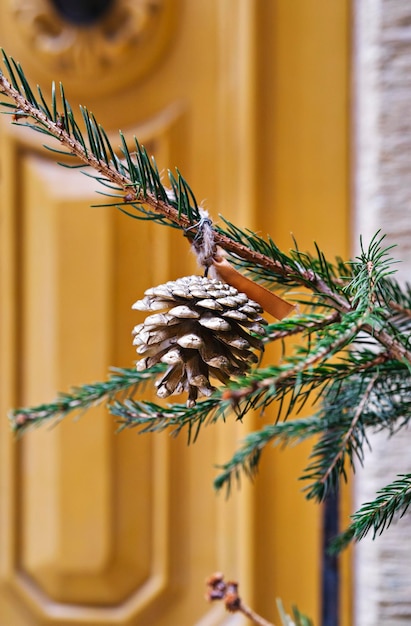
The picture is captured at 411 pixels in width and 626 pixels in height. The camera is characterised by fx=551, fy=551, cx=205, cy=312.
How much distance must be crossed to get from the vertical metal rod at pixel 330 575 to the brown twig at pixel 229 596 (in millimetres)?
294

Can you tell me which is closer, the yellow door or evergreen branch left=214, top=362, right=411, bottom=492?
evergreen branch left=214, top=362, right=411, bottom=492

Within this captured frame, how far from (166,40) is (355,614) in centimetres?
74

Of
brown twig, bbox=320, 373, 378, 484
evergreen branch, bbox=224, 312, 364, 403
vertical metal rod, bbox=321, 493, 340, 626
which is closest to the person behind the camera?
evergreen branch, bbox=224, 312, 364, 403

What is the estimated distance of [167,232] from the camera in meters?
0.70

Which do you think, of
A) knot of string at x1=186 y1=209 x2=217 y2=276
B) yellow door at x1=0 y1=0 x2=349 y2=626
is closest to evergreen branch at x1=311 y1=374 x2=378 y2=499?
knot of string at x1=186 y1=209 x2=217 y2=276

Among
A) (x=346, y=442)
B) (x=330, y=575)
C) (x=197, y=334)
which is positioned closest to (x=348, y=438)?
(x=346, y=442)

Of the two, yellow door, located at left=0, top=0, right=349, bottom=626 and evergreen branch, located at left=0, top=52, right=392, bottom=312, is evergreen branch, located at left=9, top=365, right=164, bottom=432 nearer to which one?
evergreen branch, located at left=0, top=52, right=392, bottom=312

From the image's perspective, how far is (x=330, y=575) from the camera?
26.1 inches

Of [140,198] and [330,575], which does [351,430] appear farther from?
[330,575]

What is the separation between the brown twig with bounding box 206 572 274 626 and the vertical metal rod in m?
0.29

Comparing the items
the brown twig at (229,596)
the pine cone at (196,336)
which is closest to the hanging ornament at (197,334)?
the pine cone at (196,336)

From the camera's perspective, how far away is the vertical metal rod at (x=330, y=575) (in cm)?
66

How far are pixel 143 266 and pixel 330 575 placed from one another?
0.44 metres

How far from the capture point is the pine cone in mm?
230
